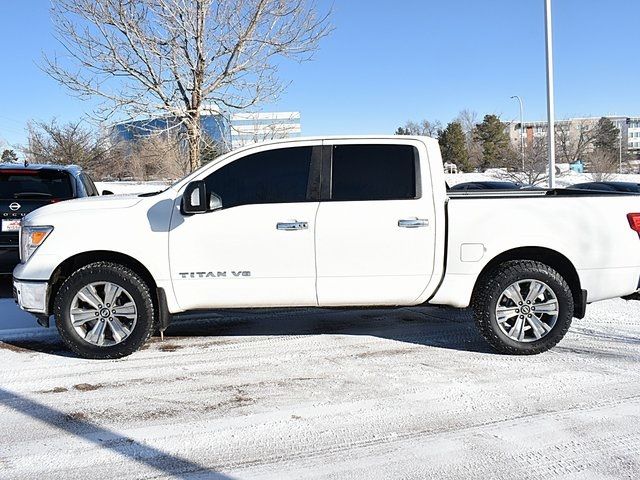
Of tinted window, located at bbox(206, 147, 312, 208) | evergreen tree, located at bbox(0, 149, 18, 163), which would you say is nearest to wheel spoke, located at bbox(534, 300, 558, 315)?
tinted window, located at bbox(206, 147, 312, 208)

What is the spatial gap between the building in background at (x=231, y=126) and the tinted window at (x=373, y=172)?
8.44m

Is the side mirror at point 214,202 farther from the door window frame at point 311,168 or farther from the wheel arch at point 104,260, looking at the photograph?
the wheel arch at point 104,260

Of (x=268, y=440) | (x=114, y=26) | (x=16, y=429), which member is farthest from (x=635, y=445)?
(x=114, y=26)

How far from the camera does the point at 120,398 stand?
404cm

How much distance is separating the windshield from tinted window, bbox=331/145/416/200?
14.2 ft

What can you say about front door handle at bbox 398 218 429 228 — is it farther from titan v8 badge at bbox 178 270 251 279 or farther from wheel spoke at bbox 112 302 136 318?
wheel spoke at bbox 112 302 136 318

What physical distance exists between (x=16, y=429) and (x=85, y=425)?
1.41 ft

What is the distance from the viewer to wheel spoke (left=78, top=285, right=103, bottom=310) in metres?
4.74

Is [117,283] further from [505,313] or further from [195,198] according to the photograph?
[505,313]

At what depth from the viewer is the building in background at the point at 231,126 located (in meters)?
13.0

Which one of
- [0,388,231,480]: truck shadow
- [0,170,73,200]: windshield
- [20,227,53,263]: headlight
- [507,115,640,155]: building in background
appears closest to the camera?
[0,388,231,480]: truck shadow

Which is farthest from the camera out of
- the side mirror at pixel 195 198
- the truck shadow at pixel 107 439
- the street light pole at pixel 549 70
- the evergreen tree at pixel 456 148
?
the evergreen tree at pixel 456 148

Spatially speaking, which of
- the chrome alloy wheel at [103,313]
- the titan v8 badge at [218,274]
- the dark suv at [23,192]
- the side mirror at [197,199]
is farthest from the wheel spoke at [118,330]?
the dark suv at [23,192]

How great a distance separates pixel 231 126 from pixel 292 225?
9444 mm
